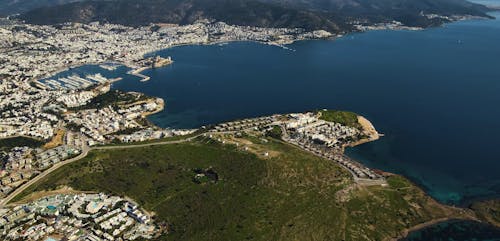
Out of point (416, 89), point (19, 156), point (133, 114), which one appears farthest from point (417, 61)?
point (19, 156)

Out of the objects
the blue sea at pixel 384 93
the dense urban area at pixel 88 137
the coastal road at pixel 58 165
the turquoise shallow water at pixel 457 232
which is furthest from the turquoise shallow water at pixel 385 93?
the coastal road at pixel 58 165

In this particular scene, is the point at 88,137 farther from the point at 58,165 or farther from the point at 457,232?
the point at 457,232

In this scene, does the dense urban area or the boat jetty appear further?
the boat jetty

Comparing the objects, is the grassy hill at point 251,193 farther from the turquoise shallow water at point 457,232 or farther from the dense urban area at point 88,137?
the dense urban area at point 88,137

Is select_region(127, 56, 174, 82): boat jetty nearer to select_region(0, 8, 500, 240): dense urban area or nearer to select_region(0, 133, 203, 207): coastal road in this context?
select_region(0, 8, 500, 240): dense urban area

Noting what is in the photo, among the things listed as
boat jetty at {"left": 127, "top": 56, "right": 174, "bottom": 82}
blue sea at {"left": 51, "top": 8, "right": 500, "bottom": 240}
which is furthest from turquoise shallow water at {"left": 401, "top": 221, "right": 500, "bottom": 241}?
boat jetty at {"left": 127, "top": 56, "right": 174, "bottom": 82}

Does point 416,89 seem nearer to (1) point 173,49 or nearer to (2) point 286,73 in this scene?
(2) point 286,73

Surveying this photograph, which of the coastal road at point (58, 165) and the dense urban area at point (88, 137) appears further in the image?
the coastal road at point (58, 165)
